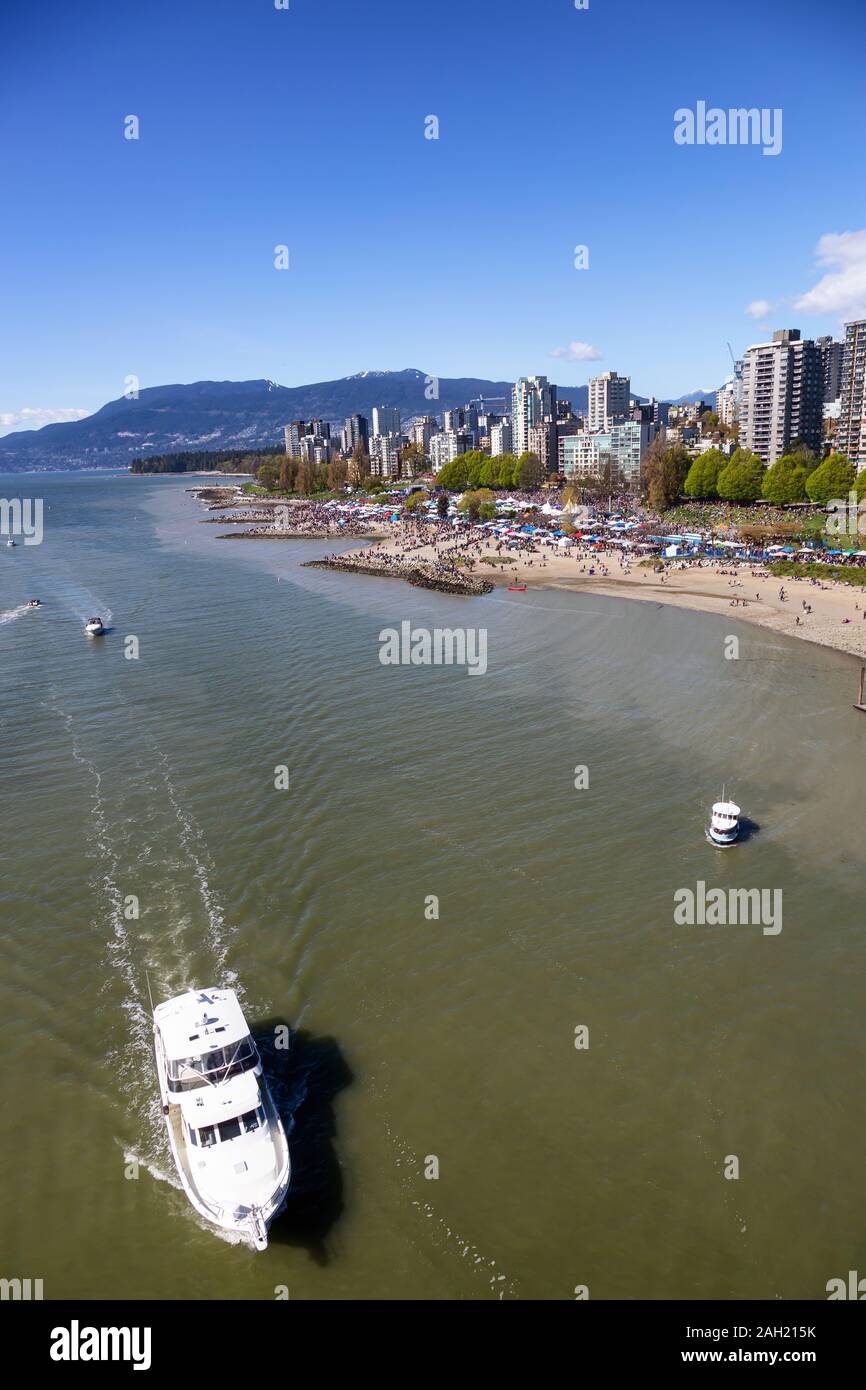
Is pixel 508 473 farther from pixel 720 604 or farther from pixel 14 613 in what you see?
pixel 14 613

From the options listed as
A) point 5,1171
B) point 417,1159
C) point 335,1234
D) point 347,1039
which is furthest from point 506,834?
point 5,1171

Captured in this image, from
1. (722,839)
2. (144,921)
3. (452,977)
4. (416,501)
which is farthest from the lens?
(416,501)

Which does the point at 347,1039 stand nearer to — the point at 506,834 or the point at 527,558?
the point at 506,834

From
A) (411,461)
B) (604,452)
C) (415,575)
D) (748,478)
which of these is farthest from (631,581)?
(411,461)

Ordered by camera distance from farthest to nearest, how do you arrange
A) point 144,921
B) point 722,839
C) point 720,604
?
point 720,604 → point 722,839 → point 144,921

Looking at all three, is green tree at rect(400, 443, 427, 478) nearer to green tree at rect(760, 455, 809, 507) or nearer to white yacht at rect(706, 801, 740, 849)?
green tree at rect(760, 455, 809, 507)

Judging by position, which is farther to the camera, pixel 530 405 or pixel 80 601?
pixel 530 405

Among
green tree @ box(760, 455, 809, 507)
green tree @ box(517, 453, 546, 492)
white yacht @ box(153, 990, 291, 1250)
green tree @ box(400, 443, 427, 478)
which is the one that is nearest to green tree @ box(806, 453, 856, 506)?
green tree @ box(760, 455, 809, 507)

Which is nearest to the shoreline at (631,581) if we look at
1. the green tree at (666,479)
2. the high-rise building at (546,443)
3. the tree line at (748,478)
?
the tree line at (748,478)
